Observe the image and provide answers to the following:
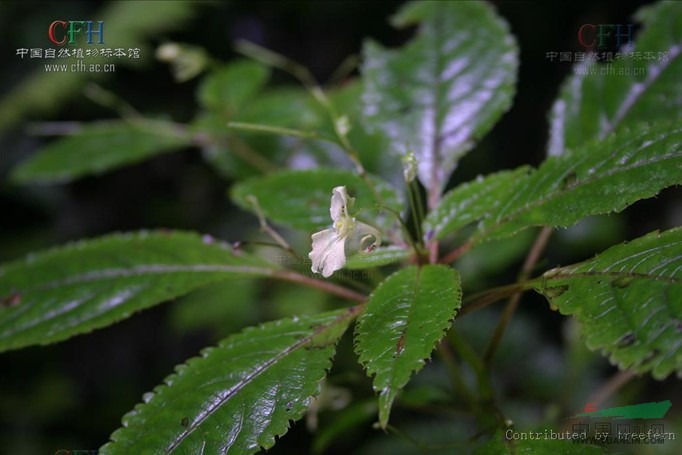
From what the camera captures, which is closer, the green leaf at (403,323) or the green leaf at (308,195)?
the green leaf at (403,323)

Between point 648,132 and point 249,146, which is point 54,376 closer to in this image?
point 249,146

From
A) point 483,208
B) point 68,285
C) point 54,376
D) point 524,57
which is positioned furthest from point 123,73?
point 483,208

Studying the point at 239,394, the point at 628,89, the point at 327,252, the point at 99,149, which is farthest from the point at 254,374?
the point at 99,149

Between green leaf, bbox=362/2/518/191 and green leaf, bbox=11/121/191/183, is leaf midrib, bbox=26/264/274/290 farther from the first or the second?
green leaf, bbox=11/121/191/183

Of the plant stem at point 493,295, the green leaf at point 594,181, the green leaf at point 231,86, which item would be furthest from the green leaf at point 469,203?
the green leaf at point 231,86

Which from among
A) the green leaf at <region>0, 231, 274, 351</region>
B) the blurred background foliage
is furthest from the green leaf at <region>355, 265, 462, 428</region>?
the blurred background foliage

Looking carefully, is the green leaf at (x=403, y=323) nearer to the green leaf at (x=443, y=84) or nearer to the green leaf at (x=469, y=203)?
the green leaf at (x=469, y=203)

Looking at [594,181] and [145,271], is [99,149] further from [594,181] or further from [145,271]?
[594,181]
